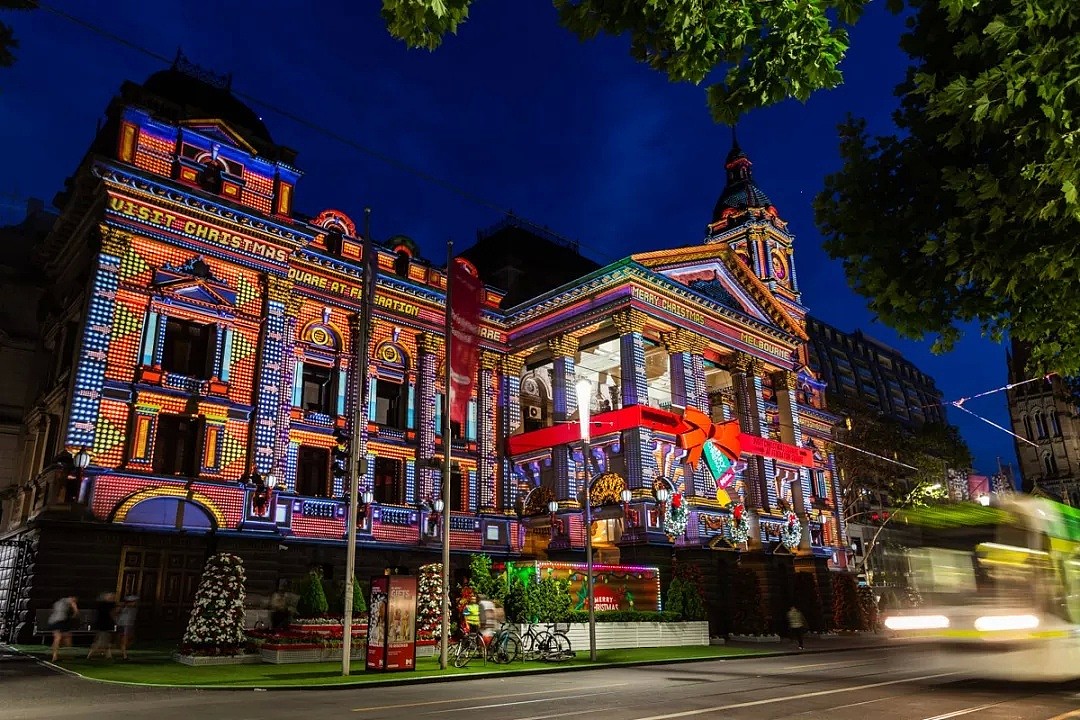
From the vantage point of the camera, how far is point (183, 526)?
28438 millimetres

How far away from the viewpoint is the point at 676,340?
41.1m

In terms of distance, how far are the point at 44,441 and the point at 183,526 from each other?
775cm

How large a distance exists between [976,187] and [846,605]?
37.2 m

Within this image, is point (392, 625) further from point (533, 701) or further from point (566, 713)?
point (566, 713)

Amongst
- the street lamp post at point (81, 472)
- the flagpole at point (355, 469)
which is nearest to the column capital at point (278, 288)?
the street lamp post at point (81, 472)

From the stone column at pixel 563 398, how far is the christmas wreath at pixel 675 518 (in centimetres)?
549

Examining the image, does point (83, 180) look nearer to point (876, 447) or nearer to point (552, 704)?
point (552, 704)

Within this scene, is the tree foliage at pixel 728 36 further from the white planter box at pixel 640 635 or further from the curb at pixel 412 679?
the white planter box at pixel 640 635

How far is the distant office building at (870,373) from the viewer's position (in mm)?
84812

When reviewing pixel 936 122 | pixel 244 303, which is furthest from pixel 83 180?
pixel 936 122

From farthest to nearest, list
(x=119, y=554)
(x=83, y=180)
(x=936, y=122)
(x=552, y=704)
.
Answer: (x=83, y=180), (x=119, y=554), (x=552, y=704), (x=936, y=122)

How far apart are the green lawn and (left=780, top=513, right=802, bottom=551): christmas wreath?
57.0 feet

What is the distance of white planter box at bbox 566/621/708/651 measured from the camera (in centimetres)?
2589

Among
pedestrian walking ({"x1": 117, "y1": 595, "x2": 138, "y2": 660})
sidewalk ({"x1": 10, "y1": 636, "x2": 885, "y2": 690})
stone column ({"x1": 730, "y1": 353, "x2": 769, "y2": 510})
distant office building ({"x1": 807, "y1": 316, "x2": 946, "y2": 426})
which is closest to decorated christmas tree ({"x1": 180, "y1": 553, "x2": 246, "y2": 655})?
sidewalk ({"x1": 10, "y1": 636, "x2": 885, "y2": 690})
